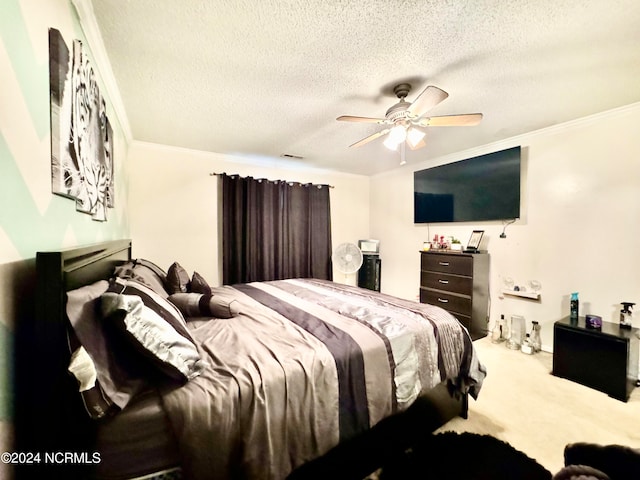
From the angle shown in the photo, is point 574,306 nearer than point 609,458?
No

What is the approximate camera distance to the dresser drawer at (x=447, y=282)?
3141 mm

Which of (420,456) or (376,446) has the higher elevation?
(376,446)

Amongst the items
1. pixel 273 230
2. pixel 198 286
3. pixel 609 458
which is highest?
pixel 273 230

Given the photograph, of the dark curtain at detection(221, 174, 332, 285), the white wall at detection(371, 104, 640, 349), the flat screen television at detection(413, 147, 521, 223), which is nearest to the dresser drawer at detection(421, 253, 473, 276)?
the white wall at detection(371, 104, 640, 349)

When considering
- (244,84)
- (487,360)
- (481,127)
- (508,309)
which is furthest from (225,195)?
(508,309)

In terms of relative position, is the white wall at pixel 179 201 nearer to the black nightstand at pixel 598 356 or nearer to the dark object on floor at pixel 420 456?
the dark object on floor at pixel 420 456

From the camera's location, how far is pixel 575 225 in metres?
2.65

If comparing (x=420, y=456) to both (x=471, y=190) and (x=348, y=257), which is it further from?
(x=471, y=190)

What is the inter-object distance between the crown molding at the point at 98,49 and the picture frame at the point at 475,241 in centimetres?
382

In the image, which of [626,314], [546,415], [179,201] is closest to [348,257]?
[179,201]

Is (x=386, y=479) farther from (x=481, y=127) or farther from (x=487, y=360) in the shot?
(x=481, y=127)

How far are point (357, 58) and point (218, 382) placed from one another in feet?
6.34

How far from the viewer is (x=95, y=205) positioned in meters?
1.57

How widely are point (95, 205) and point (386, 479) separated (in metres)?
2.22
